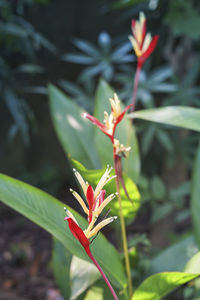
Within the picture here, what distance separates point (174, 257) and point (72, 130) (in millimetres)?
365

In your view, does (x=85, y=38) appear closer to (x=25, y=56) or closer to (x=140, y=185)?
(x=25, y=56)

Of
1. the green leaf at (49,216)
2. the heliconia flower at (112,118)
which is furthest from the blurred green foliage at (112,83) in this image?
the heliconia flower at (112,118)

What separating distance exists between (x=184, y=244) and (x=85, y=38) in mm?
1517

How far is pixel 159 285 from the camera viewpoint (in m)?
0.51

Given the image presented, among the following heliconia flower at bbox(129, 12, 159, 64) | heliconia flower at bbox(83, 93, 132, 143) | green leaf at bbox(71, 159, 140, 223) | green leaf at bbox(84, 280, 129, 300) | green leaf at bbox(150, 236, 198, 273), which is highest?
heliconia flower at bbox(129, 12, 159, 64)

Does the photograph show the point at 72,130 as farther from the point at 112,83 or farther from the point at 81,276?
the point at 112,83

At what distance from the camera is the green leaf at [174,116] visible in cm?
57

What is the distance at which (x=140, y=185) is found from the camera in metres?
1.18

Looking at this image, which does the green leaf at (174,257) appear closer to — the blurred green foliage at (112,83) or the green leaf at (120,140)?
the blurred green foliage at (112,83)

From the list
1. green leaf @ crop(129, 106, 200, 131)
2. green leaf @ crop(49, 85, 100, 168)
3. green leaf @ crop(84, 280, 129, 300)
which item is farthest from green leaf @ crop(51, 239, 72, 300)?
green leaf @ crop(129, 106, 200, 131)

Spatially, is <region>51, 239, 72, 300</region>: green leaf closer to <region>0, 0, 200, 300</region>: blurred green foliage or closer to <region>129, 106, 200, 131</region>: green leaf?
<region>0, 0, 200, 300</region>: blurred green foliage

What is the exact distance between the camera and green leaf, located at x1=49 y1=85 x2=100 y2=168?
780 millimetres

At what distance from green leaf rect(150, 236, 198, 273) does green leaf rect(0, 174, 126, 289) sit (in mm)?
189

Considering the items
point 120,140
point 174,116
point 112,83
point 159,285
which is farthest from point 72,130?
point 112,83
